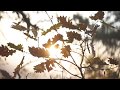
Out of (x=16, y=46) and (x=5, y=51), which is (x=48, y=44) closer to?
(x=16, y=46)

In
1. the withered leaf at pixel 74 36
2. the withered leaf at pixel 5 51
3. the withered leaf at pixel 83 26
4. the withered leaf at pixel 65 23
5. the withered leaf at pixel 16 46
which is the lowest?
the withered leaf at pixel 5 51

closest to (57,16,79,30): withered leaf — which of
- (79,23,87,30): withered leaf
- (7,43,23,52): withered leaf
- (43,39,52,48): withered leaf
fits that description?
(79,23,87,30): withered leaf

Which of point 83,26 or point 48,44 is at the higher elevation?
point 83,26

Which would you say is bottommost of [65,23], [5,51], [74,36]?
[5,51]

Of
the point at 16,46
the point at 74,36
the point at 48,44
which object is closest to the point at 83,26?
the point at 74,36

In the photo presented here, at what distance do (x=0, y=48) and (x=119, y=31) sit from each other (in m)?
1.21

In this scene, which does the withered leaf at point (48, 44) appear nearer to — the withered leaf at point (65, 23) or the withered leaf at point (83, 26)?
the withered leaf at point (65, 23)

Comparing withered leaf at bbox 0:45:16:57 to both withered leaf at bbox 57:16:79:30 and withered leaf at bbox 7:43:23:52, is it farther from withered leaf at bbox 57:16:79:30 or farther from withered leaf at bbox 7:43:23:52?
withered leaf at bbox 57:16:79:30

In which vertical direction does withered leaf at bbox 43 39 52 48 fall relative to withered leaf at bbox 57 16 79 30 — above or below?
below

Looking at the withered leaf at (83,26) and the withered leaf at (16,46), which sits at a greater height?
→ the withered leaf at (83,26)

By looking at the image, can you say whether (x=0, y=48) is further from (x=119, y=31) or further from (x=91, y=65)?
(x=119, y=31)

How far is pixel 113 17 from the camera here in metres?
2.32

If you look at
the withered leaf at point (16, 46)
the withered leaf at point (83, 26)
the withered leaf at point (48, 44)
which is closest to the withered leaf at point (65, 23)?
the withered leaf at point (83, 26)
